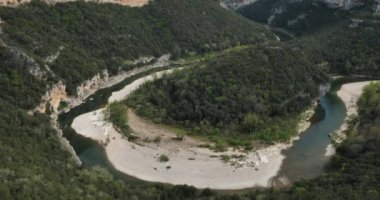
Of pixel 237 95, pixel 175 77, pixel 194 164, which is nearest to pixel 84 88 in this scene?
pixel 175 77

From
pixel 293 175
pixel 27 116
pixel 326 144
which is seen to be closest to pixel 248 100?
pixel 326 144

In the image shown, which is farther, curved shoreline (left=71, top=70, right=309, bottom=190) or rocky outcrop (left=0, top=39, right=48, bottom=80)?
rocky outcrop (left=0, top=39, right=48, bottom=80)

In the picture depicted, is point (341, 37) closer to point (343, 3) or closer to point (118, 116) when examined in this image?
point (343, 3)

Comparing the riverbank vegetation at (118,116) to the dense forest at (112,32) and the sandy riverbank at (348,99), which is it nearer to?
the dense forest at (112,32)

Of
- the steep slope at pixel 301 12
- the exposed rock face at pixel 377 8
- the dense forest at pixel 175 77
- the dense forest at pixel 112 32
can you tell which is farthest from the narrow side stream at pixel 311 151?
the steep slope at pixel 301 12

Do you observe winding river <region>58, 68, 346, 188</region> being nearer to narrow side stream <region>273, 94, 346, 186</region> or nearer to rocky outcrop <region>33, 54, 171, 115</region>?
narrow side stream <region>273, 94, 346, 186</region>

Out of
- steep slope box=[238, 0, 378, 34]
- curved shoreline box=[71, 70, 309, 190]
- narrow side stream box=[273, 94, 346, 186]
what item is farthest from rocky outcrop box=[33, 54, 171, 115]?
steep slope box=[238, 0, 378, 34]
